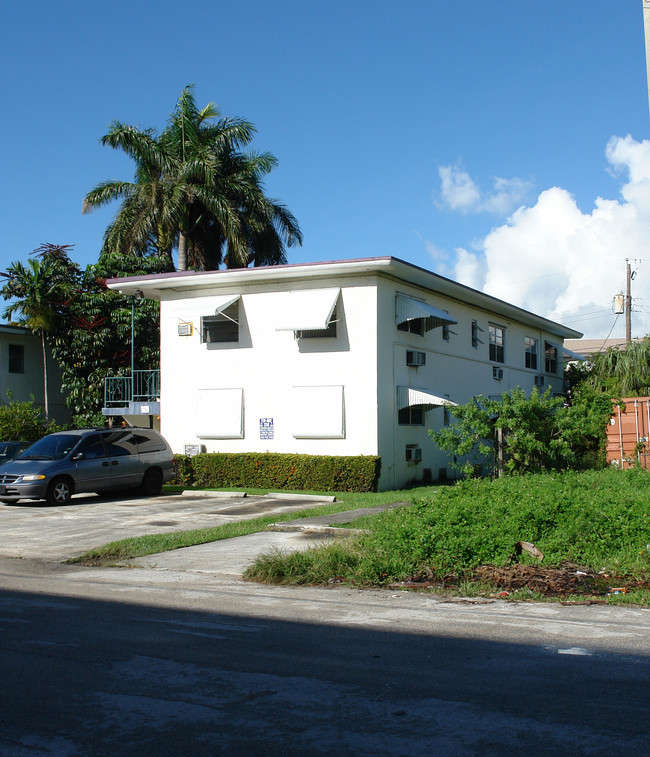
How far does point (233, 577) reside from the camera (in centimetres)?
977

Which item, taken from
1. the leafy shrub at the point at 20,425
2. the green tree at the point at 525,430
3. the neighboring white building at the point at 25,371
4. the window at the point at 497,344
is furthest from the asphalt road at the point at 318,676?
the neighboring white building at the point at 25,371

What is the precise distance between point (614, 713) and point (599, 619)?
278 cm

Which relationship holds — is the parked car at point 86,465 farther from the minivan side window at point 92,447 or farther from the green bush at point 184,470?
the green bush at point 184,470

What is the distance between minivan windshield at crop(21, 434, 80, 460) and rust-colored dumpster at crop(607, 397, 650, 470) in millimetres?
13613

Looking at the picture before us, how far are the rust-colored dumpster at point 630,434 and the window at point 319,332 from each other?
7.75 meters

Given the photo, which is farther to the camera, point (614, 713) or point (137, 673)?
point (137, 673)

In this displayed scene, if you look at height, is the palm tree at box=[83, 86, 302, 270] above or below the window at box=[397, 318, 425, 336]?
above

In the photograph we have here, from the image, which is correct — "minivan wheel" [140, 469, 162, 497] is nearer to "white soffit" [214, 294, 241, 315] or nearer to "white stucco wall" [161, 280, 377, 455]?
"white stucco wall" [161, 280, 377, 455]


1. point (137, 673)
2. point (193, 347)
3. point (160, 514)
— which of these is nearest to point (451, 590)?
point (137, 673)

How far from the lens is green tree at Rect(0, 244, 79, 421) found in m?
30.2

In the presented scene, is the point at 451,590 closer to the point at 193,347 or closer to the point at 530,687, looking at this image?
the point at 530,687

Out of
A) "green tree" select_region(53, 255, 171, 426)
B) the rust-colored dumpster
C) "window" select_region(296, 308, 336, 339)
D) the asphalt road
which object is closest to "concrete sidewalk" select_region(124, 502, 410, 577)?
the asphalt road

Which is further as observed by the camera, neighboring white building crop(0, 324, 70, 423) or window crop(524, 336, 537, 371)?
neighboring white building crop(0, 324, 70, 423)

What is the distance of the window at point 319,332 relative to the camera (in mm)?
21578
